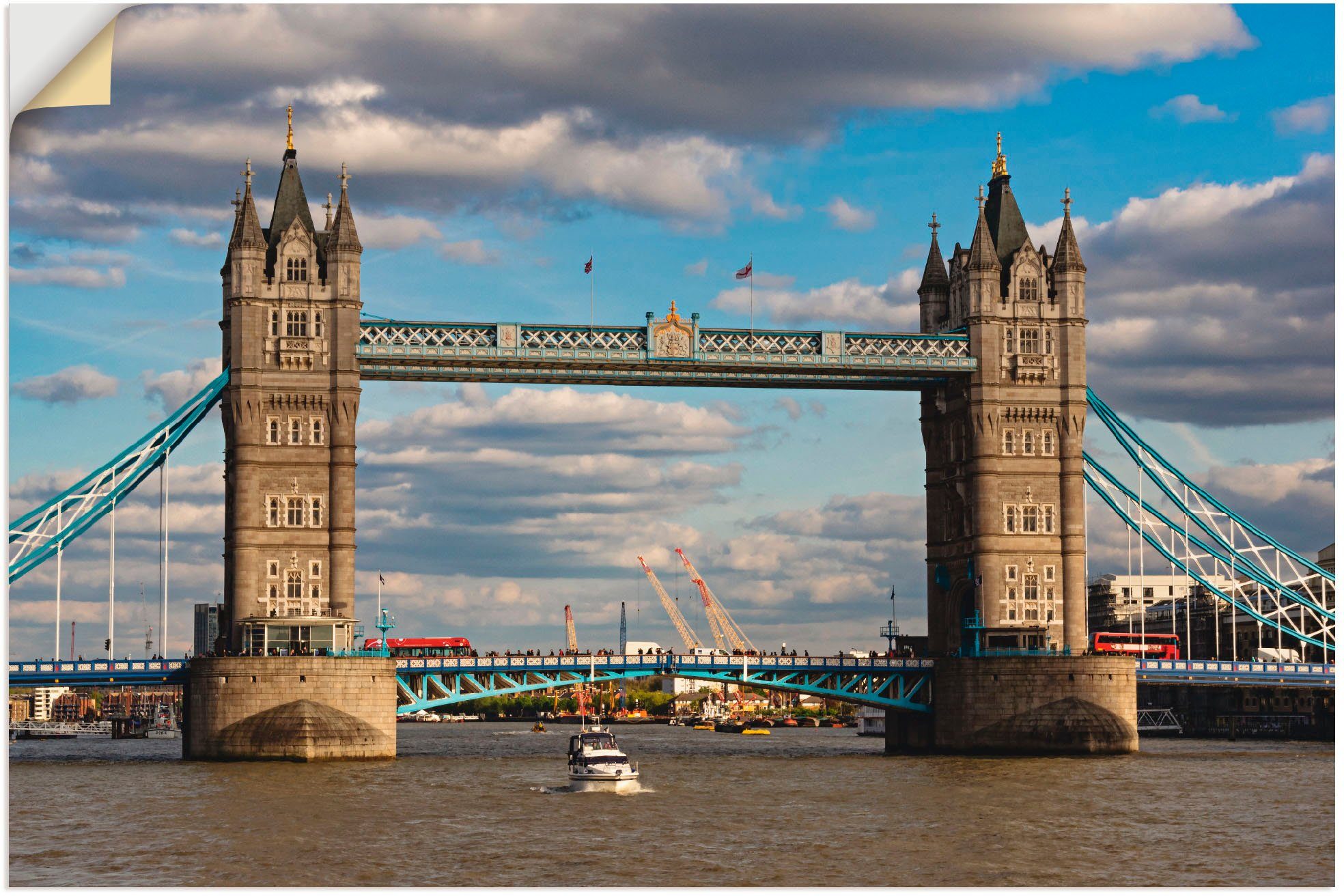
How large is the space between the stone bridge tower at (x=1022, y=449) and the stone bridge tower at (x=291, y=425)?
37.5 m

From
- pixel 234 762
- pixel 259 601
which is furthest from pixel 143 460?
pixel 234 762

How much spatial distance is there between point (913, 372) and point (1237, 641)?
81.6 m

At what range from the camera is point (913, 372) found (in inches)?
4409

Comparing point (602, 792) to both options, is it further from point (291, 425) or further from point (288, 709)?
point (291, 425)

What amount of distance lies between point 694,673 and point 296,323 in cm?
3077

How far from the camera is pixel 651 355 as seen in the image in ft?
353

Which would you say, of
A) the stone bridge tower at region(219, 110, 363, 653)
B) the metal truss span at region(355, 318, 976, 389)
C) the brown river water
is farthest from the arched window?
the brown river water

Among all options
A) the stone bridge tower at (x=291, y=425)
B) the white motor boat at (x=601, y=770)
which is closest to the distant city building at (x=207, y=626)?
the stone bridge tower at (x=291, y=425)

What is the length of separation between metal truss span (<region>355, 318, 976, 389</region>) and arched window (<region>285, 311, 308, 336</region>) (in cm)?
320

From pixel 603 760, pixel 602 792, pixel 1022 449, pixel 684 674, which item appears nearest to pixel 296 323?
pixel 684 674

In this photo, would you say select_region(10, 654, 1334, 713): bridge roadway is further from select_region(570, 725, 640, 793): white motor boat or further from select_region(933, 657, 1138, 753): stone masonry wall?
select_region(570, 725, 640, 793): white motor boat

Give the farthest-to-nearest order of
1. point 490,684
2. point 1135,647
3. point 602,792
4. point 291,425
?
point 1135,647 < point 490,684 < point 291,425 < point 602,792

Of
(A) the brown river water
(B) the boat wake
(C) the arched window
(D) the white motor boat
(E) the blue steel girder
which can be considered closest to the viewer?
(A) the brown river water

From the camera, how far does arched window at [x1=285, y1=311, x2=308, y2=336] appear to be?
4112 inches
